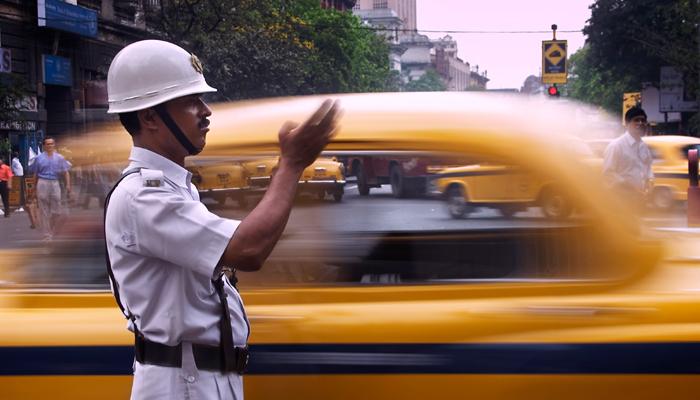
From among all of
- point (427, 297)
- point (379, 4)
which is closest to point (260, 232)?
point (427, 297)

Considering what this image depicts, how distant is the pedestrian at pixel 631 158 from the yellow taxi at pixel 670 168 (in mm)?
9417

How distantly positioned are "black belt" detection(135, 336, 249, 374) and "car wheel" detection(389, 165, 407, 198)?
41.9 inches

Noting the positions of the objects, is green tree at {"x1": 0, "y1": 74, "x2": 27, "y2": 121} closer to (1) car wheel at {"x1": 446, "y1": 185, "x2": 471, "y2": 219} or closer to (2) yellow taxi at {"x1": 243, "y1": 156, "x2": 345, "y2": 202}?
(2) yellow taxi at {"x1": 243, "y1": 156, "x2": 345, "y2": 202}

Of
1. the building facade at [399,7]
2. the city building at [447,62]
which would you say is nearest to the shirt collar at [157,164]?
the building facade at [399,7]

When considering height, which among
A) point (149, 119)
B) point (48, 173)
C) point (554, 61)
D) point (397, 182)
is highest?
point (554, 61)

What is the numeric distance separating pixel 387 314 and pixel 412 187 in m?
0.48

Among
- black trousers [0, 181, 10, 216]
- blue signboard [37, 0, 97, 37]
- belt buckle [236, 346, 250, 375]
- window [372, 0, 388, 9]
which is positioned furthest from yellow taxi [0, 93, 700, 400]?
window [372, 0, 388, 9]

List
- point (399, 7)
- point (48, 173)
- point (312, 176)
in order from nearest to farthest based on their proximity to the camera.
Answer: point (312, 176)
point (48, 173)
point (399, 7)

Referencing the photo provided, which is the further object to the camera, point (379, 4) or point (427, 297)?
point (379, 4)

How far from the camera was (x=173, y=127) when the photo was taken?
7.39 feet

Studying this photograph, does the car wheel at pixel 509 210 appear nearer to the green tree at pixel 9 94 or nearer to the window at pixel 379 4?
the green tree at pixel 9 94

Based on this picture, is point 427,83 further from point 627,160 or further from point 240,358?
point 240,358

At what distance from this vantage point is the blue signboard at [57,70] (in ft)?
100

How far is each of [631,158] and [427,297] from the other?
565 cm
